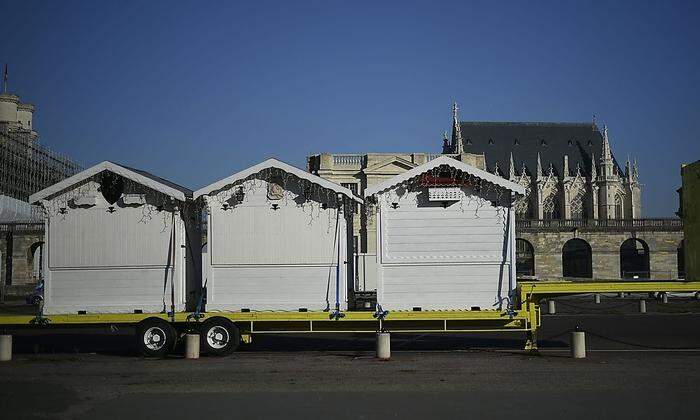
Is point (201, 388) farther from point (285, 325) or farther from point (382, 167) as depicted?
point (382, 167)

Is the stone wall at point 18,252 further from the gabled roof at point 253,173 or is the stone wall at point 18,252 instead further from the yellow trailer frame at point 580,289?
the yellow trailer frame at point 580,289

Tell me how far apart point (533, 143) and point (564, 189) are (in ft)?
33.8

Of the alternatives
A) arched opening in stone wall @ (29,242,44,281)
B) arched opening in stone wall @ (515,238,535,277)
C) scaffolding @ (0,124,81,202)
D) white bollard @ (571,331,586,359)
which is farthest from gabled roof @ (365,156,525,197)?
scaffolding @ (0,124,81,202)

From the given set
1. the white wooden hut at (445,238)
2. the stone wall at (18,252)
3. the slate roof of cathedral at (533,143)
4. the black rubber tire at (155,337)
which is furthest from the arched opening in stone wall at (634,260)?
the black rubber tire at (155,337)

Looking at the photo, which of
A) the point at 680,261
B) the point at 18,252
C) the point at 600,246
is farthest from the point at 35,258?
the point at 680,261

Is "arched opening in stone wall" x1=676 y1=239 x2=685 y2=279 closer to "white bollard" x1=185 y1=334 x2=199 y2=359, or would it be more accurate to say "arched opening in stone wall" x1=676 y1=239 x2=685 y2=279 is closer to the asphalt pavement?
the asphalt pavement

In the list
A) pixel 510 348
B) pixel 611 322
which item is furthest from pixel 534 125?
pixel 510 348

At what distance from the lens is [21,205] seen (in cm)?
7012

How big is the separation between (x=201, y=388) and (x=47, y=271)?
714 centimetres

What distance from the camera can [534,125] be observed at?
107m

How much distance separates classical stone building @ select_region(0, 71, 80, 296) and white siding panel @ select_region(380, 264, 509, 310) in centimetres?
4172

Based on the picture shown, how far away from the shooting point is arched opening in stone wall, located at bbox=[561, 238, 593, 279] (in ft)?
210

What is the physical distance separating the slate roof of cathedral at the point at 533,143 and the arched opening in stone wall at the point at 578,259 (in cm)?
3074

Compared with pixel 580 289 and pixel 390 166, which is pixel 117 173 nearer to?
pixel 580 289
